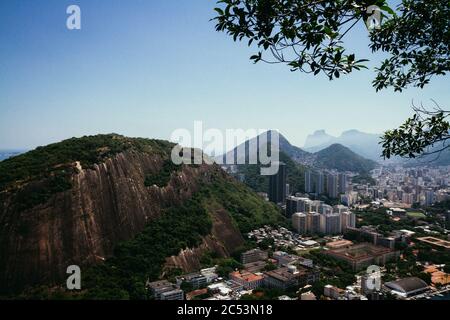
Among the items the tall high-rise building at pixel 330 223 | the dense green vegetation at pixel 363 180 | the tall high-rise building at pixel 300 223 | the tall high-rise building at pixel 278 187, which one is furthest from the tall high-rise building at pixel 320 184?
the dense green vegetation at pixel 363 180

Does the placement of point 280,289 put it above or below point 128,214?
below

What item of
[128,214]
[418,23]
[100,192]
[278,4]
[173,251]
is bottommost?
[173,251]

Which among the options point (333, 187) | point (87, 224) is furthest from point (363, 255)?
point (333, 187)

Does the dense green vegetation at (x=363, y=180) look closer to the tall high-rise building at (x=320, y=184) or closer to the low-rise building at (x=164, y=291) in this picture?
the tall high-rise building at (x=320, y=184)

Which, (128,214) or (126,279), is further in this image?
(128,214)

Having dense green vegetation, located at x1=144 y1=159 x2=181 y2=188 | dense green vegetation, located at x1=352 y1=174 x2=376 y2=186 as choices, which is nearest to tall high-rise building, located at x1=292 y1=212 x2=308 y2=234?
dense green vegetation, located at x1=144 y1=159 x2=181 y2=188

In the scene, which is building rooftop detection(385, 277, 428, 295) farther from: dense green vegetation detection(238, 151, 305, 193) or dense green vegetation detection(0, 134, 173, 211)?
dense green vegetation detection(238, 151, 305, 193)

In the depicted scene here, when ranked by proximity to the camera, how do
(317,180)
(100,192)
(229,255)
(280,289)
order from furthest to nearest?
(317,180), (229,255), (100,192), (280,289)
